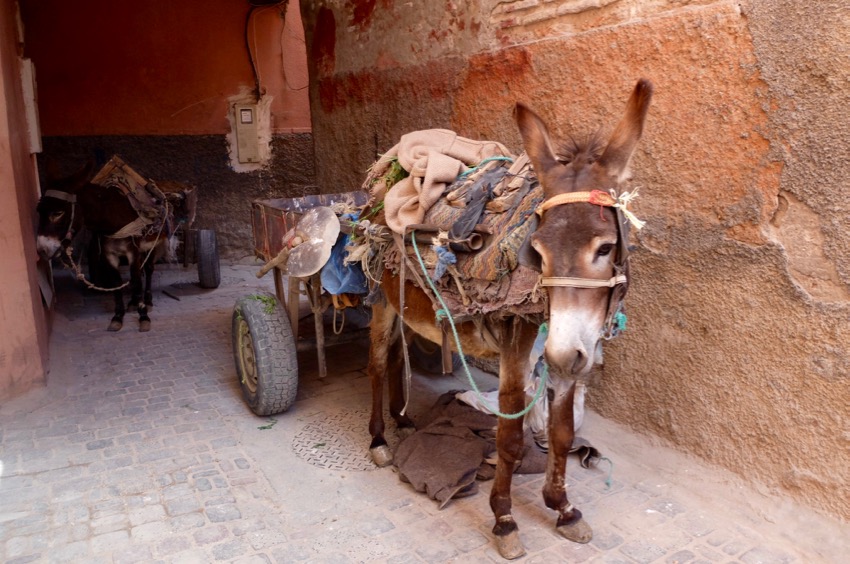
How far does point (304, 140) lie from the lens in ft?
32.6

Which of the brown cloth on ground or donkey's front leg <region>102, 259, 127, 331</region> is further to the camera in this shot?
donkey's front leg <region>102, 259, 127, 331</region>

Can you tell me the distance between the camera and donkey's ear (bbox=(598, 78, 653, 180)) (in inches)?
88.0

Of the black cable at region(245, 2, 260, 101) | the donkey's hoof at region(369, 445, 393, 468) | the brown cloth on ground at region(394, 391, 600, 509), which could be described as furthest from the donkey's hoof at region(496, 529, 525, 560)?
the black cable at region(245, 2, 260, 101)

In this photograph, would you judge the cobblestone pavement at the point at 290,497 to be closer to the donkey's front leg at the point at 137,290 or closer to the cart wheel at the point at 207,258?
the donkey's front leg at the point at 137,290

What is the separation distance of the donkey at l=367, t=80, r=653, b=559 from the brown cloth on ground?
0.40m

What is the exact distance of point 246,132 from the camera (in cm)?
945

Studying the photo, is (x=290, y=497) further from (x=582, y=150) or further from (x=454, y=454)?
(x=582, y=150)

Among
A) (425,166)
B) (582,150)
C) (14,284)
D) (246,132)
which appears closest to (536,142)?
(582,150)

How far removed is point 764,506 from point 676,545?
530mm

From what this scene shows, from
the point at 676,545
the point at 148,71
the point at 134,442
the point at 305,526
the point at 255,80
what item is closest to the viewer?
the point at 676,545

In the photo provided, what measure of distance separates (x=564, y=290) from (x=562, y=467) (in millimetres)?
1191

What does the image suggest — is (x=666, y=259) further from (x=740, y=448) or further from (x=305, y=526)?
(x=305, y=526)

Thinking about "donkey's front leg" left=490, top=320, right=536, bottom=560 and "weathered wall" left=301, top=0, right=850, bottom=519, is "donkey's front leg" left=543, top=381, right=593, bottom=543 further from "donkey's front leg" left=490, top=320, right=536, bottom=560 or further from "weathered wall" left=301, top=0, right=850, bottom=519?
"weathered wall" left=301, top=0, right=850, bottom=519

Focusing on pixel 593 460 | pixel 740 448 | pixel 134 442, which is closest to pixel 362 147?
pixel 134 442
